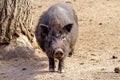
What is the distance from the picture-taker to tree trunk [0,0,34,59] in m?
9.31

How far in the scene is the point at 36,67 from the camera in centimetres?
852

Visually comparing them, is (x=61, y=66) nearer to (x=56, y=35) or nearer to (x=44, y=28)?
(x=56, y=35)

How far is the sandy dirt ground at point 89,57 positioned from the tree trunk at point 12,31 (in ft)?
0.79

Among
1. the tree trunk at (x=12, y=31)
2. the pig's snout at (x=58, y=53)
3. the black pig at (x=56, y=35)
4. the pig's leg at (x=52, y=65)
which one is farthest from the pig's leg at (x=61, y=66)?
the tree trunk at (x=12, y=31)

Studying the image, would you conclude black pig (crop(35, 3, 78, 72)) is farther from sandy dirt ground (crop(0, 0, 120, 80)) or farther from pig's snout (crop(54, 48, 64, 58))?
sandy dirt ground (crop(0, 0, 120, 80))

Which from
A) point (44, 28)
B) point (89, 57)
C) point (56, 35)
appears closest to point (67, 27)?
point (56, 35)

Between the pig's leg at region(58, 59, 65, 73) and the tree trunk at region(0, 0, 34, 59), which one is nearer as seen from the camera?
the pig's leg at region(58, 59, 65, 73)

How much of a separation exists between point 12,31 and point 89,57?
1.69 m

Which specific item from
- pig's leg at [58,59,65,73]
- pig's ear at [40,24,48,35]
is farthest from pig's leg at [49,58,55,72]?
pig's ear at [40,24,48,35]

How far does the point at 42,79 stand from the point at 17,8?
7.53 feet

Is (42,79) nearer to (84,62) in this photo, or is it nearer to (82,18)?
(84,62)

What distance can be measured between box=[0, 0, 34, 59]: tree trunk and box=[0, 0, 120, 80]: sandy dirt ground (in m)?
0.24

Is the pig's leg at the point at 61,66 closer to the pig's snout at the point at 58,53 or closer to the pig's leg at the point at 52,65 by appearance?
the pig's leg at the point at 52,65

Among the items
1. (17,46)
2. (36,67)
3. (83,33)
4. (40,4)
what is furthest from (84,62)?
(40,4)
